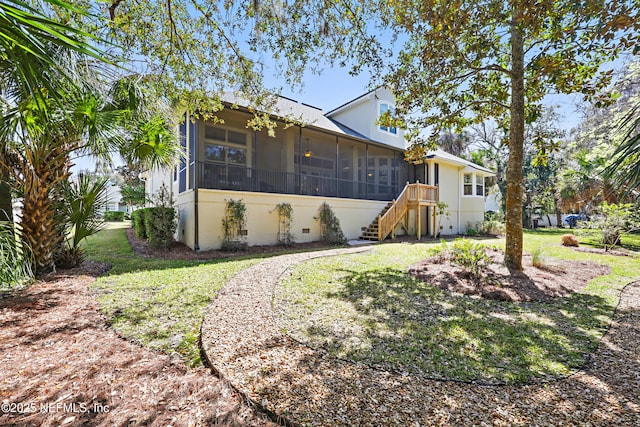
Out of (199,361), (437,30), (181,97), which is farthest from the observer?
(181,97)

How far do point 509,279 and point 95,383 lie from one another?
7.12m

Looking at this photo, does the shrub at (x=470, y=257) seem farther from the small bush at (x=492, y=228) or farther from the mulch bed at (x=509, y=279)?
the small bush at (x=492, y=228)

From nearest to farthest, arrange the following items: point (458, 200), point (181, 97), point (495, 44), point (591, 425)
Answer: point (591, 425) → point (495, 44) → point (181, 97) → point (458, 200)

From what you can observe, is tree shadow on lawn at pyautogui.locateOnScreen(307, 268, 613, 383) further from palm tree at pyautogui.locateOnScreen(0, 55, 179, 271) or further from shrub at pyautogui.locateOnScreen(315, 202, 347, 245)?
shrub at pyautogui.locateOnScreen(315, 202, 347, 245)

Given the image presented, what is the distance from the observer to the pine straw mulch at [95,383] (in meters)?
2.00

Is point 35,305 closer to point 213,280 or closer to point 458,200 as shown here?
point 213,280

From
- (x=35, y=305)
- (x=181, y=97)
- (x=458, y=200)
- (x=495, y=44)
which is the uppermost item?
(x=495, y=44)

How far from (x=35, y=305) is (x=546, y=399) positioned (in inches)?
247

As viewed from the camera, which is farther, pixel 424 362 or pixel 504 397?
pixel 424 362

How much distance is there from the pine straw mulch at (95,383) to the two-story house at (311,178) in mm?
5996

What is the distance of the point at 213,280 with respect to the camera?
5.70 meters

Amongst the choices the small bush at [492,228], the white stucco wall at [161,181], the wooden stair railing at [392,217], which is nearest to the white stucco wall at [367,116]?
the wooden stair railing at [392,217]

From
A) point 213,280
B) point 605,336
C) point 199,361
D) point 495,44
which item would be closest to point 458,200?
point 495,44

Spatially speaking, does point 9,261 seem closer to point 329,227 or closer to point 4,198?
point 4,198
